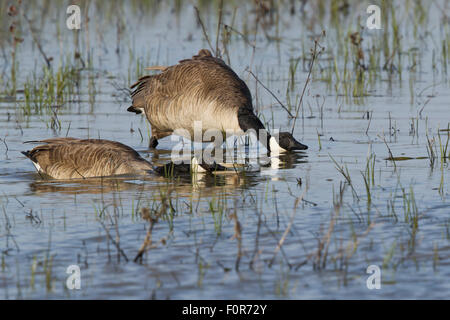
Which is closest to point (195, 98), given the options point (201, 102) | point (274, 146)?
point (201, 102)

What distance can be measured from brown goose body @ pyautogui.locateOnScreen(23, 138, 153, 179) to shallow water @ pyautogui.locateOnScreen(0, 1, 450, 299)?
20 cm

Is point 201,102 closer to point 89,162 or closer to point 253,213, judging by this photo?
point 89,162

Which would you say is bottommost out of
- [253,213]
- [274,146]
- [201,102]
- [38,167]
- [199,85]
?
[253,213]

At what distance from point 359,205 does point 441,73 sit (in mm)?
7484

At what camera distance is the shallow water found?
17.4 feet

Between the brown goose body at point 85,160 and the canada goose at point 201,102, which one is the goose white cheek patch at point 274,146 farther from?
the brown goose body at point 85,160

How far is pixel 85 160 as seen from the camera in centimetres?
855

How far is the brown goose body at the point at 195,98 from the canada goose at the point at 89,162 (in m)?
1.20

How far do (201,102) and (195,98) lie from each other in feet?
0.31

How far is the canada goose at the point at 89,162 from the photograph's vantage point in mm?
8523

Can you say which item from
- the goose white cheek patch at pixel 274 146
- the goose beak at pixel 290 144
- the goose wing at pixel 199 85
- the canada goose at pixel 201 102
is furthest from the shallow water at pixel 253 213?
→ the goose wing at pixel 199 85

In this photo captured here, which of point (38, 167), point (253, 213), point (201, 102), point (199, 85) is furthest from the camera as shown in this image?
point (199, 85)

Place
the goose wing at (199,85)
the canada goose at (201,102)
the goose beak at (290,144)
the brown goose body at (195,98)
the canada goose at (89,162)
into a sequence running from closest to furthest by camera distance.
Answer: the canada goose at (89,162), the goose beak at (290,144), the canada goose at (201,102), the brown goose body at (195,98), the goose wing at (199,85)

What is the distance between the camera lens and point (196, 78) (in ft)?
33.4
